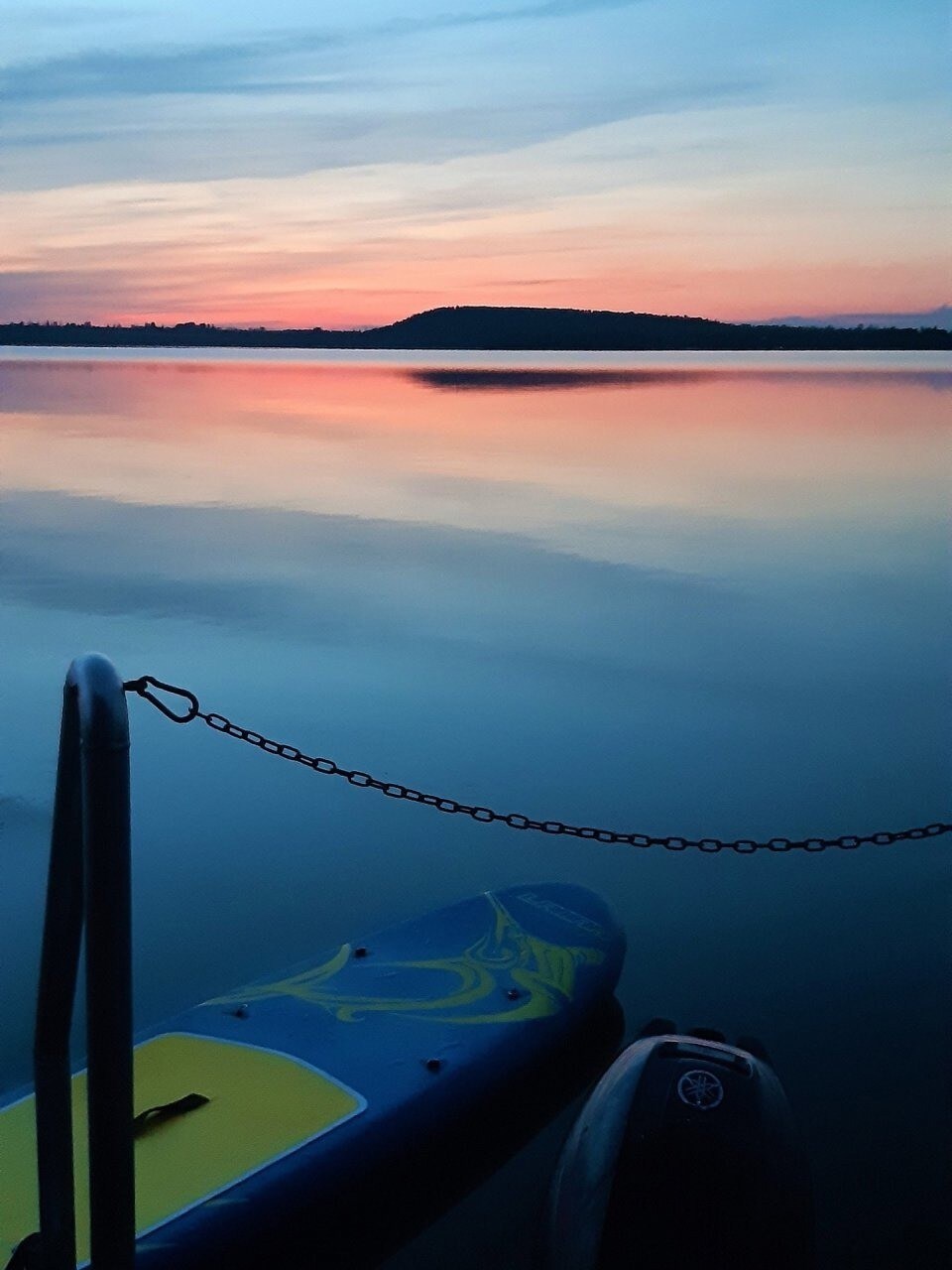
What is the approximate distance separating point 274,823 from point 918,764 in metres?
4.37

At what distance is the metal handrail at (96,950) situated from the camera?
8.05 feet

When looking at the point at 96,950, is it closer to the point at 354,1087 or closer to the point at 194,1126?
the point at 194,1126

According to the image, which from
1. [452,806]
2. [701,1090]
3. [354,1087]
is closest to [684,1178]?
[701,1090]

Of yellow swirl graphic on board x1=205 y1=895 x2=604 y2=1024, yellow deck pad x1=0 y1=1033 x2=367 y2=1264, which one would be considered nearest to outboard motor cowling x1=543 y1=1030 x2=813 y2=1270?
yellow deck pad x1=0 y1=1033 x2=367 y2=1264

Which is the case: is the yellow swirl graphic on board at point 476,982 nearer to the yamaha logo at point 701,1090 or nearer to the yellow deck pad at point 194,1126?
the yellow deck pad at point 194,1126

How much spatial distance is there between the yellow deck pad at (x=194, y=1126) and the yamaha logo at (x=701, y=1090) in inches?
46.4

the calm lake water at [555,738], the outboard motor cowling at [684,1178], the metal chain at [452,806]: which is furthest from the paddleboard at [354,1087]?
the outboard motor cowling at [684,1178]

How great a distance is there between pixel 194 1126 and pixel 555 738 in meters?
5.17

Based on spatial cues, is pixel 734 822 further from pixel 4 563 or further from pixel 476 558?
pixel 4 563

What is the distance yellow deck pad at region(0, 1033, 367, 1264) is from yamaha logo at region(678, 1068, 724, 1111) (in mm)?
1179

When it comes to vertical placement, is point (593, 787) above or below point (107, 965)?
below

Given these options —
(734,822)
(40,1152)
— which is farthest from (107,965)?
(734,822)

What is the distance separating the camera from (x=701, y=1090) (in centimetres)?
350

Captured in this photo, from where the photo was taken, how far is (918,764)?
856 centimetres
